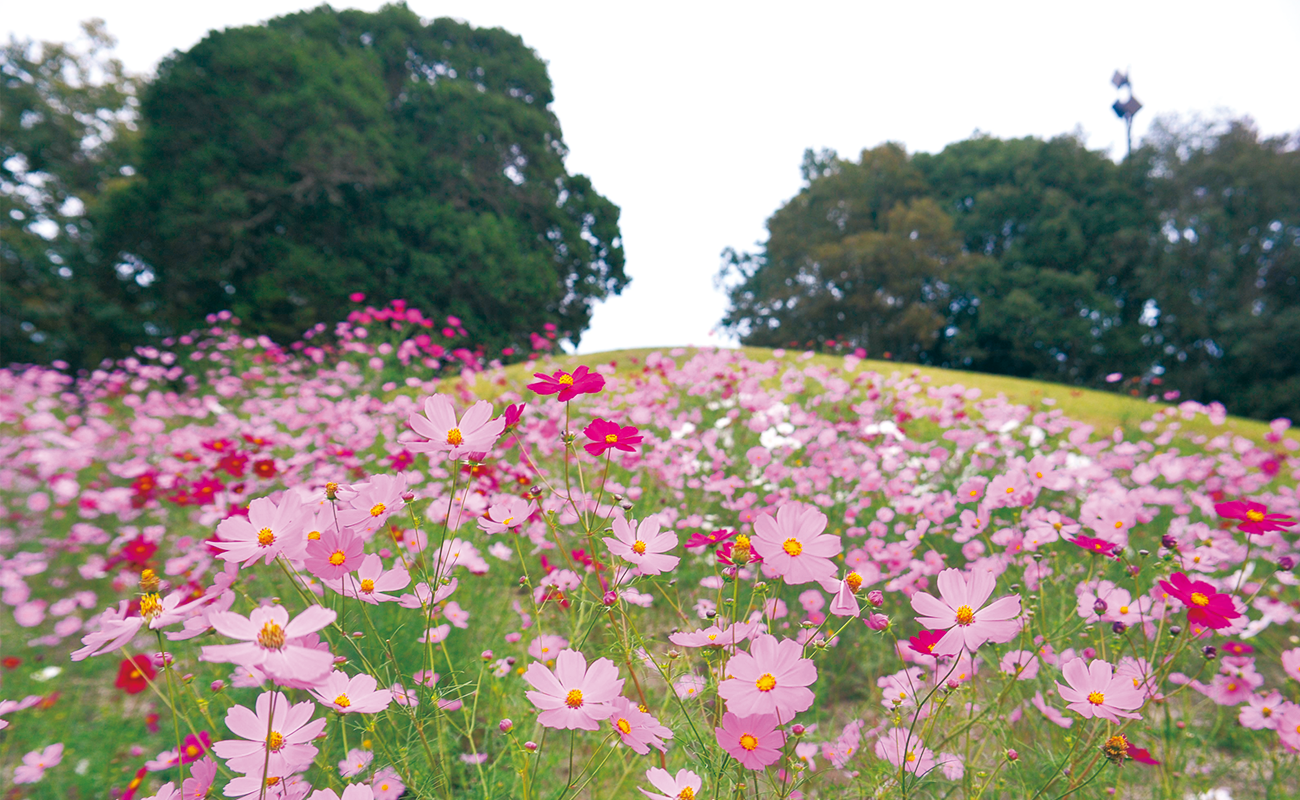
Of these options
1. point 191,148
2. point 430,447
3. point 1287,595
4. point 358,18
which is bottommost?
point 1287,595

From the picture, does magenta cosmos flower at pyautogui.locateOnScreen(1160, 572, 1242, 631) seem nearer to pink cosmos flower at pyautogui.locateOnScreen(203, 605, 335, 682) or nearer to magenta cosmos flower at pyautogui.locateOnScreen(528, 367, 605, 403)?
magenta cosmos flower at pyautogui.locateOnScreen(528, 367, 605, 403)

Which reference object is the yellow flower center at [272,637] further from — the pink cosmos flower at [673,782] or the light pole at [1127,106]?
the light pole at [1127,106]

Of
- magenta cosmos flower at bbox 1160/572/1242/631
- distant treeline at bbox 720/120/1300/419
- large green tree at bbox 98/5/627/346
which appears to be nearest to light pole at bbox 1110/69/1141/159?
distant treeline at bbox 720/120/1300/419

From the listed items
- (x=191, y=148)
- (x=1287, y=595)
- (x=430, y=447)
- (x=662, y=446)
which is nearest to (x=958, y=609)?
(x=430, y=447)

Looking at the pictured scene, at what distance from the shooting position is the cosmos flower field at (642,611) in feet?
2.34

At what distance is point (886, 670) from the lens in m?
1.91

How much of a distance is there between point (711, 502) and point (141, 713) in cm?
210

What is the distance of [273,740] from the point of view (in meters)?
0.68

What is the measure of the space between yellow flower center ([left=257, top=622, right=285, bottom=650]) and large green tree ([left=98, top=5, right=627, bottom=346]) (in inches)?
372

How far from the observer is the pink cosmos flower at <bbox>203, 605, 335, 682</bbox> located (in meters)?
0.52

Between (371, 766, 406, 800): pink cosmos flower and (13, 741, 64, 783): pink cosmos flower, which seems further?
(13, 741, 64, 783): pink cosmos flower

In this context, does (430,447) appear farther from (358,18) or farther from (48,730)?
(358,18)

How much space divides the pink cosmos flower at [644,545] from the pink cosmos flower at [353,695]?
0.31 meters

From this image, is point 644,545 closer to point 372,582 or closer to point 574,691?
point 574,691
